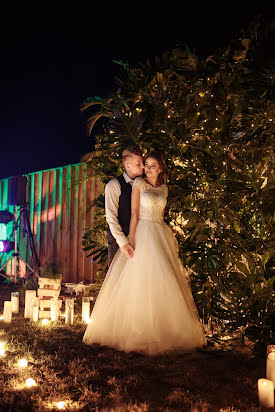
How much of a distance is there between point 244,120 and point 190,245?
3.51 feet

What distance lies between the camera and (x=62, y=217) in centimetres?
713

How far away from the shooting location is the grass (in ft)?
6.47

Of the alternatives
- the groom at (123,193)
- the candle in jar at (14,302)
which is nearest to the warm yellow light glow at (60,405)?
the groom at (123,193)

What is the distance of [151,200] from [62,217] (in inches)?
168

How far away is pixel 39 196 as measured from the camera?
302 inches

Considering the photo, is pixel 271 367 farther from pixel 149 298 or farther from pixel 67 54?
pixel 67 54

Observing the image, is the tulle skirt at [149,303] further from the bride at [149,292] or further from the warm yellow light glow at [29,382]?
the warm yellow light glow at [29,382]

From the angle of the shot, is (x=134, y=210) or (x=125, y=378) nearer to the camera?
(x=125, y=378)

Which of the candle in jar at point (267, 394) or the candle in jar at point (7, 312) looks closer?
the candle in jar at point (267, 394)

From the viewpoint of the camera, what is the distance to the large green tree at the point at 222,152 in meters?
2.49

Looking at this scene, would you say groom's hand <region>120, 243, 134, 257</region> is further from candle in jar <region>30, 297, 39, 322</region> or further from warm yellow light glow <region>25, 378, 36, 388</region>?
candle in jar <region>30, 297, 39, 322</region>

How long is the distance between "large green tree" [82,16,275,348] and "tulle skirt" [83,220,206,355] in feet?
0.45

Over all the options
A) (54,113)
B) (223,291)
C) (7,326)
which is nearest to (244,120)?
(223,291)

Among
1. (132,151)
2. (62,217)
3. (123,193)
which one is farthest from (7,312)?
(62,217)
